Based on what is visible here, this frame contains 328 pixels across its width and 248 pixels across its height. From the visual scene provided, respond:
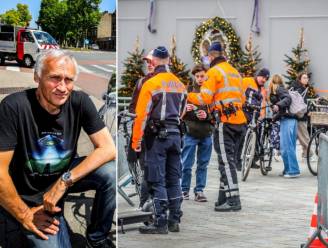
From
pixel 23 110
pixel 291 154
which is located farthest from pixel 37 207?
pixel 291 154

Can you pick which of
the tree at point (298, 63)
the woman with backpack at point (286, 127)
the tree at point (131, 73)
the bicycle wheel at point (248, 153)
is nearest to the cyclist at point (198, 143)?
the bicycle wheel at point (248, 153)

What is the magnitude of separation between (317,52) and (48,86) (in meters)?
22.8

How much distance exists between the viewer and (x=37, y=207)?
3328mm

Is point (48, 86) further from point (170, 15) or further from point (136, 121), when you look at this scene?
point (170, 15)

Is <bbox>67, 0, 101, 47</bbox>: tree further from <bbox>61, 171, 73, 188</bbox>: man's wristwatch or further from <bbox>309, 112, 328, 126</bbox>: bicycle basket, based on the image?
<bbox>309, 112, 328, 126</bbox>: bicycle basket

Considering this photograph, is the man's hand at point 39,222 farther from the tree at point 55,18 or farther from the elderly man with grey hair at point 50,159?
the tree at point 55,18

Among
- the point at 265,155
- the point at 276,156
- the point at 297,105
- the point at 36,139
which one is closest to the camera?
the point at 36,139

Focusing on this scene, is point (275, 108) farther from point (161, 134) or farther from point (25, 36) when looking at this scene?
point (25, 36)

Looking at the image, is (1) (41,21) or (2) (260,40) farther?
(2) (260,40)

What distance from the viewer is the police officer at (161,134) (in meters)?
8.30

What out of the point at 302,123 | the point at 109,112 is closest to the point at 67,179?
the point at 109,112

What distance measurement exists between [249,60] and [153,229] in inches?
675

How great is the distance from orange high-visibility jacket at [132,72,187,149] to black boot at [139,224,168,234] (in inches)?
32.8

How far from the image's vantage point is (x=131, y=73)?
85.5 feet
